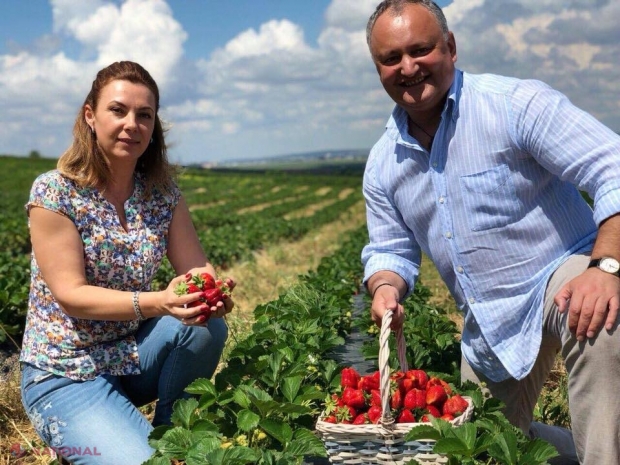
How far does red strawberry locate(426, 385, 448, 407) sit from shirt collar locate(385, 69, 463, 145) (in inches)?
38.9

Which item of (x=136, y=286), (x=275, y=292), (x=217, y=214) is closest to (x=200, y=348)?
(x=136, y=286)

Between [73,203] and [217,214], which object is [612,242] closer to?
[73,203]

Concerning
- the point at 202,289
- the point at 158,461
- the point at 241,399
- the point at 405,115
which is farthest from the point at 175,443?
the point at 405,115

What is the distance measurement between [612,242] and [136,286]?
1.94m

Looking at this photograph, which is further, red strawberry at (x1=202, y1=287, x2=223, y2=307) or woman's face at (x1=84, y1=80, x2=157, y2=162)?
woman's face at (x1=84, y1=80, x2=157, y2=162)

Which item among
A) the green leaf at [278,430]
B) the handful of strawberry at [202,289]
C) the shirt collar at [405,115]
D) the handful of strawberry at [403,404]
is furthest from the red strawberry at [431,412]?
the shirt collar at [405,115]

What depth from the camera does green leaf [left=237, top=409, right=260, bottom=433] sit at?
240 cm

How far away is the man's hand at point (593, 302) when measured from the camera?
2.20 m

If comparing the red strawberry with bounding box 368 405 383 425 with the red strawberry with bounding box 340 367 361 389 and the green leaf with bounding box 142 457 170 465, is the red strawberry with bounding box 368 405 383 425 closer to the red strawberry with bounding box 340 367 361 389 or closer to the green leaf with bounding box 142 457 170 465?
the red strawberry with bounding box 340 367 361 389

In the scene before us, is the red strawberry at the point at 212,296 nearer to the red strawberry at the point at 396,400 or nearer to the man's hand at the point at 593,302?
the red strawberry at the point at 396,400

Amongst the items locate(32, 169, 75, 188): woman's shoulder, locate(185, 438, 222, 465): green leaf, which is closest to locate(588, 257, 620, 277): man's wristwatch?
locate(185, 438, 222, 465): green leaf

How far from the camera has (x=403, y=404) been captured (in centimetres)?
236

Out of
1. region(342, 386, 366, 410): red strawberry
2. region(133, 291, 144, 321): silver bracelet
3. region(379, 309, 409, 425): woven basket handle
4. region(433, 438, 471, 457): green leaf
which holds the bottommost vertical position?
region(433, 438, 471, 457): green leaf

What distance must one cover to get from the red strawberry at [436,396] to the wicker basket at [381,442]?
103 millimetres
